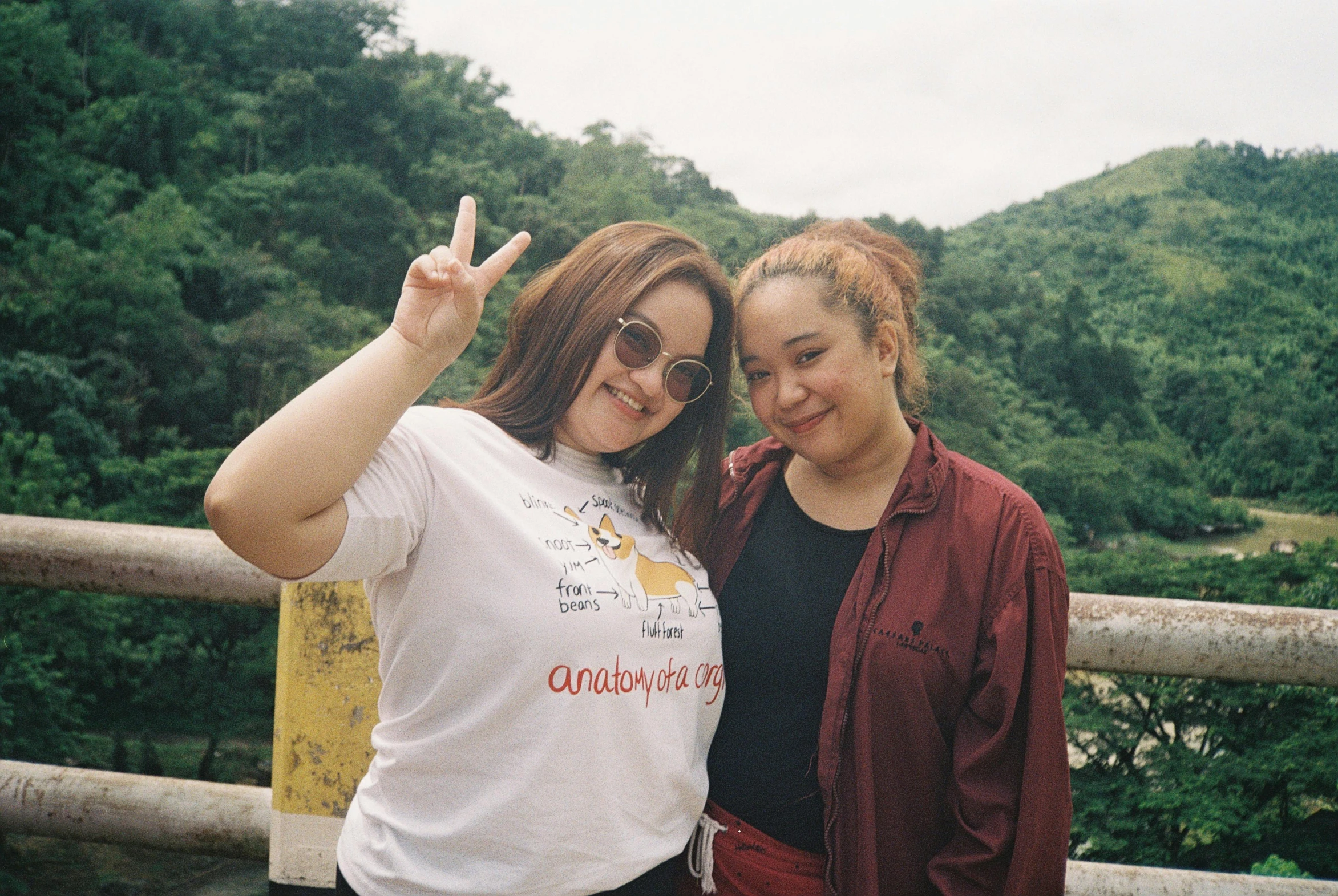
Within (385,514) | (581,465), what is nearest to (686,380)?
(581,465)

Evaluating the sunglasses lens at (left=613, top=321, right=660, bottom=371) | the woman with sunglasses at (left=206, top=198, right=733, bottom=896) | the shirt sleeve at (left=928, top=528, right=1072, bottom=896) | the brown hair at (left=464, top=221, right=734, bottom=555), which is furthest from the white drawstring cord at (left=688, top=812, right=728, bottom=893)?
the sunglasses lens at (left=613, top=321, right=660, bottom=371)

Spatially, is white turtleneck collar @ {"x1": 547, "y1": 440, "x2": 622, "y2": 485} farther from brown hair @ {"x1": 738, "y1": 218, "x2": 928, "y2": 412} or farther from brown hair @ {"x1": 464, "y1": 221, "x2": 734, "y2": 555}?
brown hair @ {"x1": 738, "y1": 218, "x2": 928, "y2": 412}

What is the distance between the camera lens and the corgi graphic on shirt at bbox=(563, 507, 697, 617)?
1607 millimetres

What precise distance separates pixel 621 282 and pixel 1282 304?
1231 centimetres

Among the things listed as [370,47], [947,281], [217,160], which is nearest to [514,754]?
[947,281]

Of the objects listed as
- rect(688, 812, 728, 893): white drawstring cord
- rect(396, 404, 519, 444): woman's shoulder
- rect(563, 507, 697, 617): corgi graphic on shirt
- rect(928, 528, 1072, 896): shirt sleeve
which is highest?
rect(396, 404, 519, 444): woman's shoulder

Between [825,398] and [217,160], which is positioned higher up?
[217,160]

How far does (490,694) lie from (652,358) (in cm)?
70

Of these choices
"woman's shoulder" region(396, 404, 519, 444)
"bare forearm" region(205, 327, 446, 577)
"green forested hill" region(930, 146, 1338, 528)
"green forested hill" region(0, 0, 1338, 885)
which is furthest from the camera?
"green forested hill" region(930, 146, 1338, 528)

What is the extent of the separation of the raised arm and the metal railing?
1.04 m

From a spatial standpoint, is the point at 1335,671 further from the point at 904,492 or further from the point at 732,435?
the point at 732,435

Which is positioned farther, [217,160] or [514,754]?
[217,160]

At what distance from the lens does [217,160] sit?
105 feet

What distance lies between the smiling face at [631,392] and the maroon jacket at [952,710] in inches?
20.1
